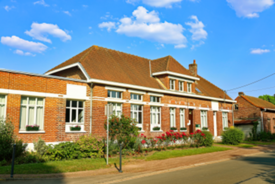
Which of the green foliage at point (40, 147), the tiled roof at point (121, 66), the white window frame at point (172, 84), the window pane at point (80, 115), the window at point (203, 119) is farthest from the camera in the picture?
the window at point (203, 119)

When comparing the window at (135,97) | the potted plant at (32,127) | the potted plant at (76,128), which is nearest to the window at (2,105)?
the potted plant at (32,127)

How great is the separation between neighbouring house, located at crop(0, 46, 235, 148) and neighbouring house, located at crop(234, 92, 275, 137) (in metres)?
5.80

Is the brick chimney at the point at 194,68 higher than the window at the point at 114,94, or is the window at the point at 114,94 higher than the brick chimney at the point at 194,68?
the brick chimney at the point at 194,68

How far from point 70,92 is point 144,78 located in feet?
25.1

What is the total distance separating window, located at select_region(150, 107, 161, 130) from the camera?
2069 centimetres

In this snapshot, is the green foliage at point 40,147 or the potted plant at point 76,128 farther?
the potted plant at point 76,128

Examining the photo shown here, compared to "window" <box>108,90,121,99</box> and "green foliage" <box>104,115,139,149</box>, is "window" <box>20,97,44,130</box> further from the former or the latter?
"window" <box>108,90,121,99</box>

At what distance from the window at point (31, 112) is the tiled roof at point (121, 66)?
3.89m

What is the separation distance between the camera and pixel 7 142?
38.3 ft

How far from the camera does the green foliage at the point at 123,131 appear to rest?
14.2 meters

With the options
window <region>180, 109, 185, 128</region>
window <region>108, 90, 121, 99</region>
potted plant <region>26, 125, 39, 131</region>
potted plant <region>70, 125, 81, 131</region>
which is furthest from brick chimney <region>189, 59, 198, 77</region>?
potted plant <region>26, 125, 39, 131</region>

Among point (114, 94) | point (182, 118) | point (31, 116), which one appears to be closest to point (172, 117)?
point (182, 118)

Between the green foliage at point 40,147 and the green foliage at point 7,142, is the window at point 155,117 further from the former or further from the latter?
the green foliage at point 7,142

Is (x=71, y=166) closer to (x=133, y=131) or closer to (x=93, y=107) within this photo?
(x=133, y=131)
